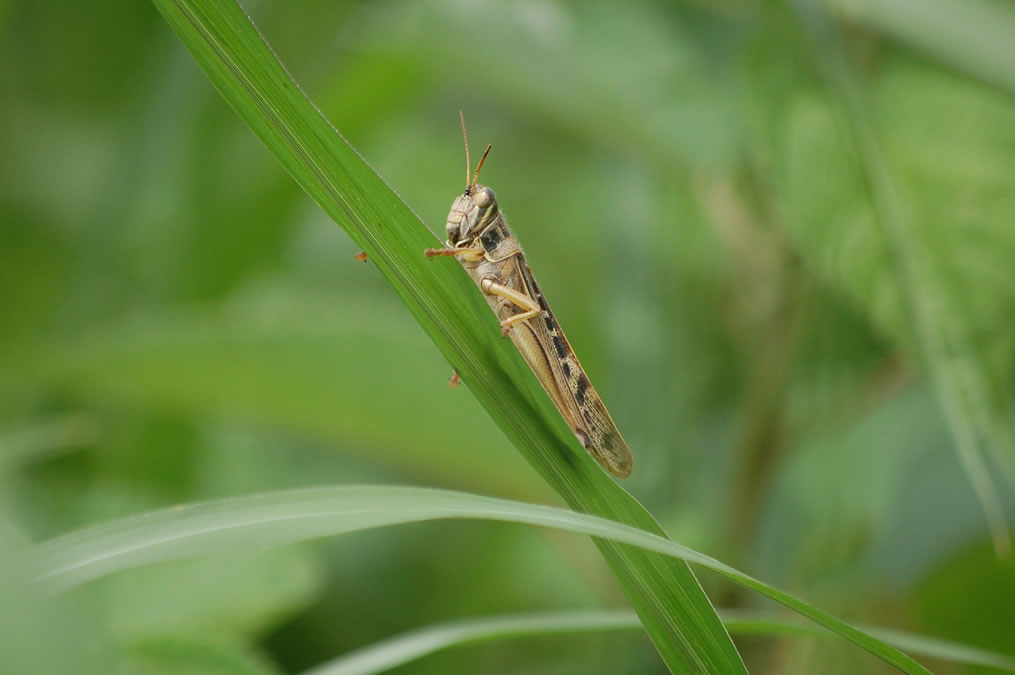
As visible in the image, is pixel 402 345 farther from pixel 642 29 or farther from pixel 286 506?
pixel 642 29

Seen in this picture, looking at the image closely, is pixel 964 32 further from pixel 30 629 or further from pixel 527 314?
pixel 30 629

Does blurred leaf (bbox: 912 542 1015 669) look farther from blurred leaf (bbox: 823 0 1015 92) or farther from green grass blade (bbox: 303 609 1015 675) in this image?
blurred leaf (bbox: 823 0 1015 92)

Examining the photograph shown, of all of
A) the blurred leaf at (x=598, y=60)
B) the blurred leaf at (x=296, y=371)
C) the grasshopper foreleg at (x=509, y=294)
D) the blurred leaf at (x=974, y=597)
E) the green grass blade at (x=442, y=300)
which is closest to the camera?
the green grass blade at (x=442, y=300)

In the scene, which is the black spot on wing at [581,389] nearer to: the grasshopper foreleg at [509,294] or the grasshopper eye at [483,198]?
the grasshopper foreleg at [509,294]

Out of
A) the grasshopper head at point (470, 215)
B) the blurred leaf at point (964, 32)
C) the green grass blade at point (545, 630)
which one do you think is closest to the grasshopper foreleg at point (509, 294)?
the grasshopper head at point (470, 215)

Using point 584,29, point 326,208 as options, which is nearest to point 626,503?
point 326,208

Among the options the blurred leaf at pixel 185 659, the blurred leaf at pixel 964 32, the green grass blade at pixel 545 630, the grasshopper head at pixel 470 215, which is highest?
the grasshopper head at pixel 470 215

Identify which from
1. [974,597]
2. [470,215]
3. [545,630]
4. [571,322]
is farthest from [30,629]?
[571,322]
